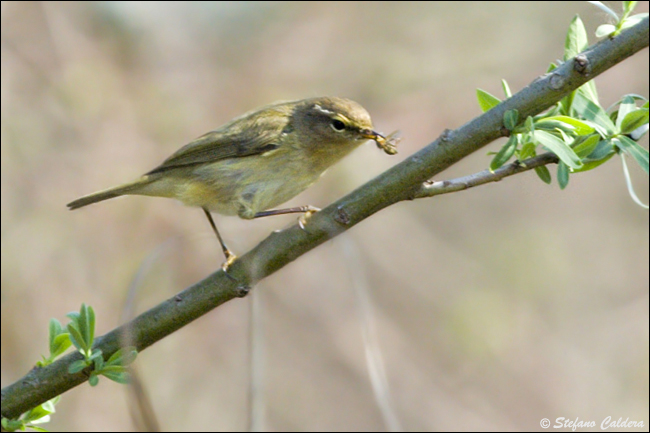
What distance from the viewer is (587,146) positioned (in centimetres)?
152

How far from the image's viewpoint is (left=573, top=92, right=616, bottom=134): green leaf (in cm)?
152

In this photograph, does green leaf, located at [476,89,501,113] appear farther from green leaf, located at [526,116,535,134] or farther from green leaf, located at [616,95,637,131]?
green leaf, located at [616,95,637,131]

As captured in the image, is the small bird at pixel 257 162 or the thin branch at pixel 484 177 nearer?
the thin branch at pixel 484 177

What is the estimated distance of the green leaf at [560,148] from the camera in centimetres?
144

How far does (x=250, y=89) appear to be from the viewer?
5.82m

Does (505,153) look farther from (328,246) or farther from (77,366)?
(328,246)

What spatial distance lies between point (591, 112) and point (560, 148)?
16cm

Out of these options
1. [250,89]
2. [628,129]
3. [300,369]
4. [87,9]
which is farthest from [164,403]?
[628,129]

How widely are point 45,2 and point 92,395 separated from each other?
114 inches

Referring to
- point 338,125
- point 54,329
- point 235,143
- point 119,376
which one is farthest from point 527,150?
point 235,143

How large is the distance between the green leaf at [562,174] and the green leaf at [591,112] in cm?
12

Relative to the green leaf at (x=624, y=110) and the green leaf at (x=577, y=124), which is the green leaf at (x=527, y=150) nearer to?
the green leaf at (x=577, y=124)

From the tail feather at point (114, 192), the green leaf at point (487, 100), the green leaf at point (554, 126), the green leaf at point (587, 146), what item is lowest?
the green leaf at point (587, 146)

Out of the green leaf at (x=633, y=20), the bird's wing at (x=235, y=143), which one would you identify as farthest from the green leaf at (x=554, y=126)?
the bird's wing at (x=235, y=143)
